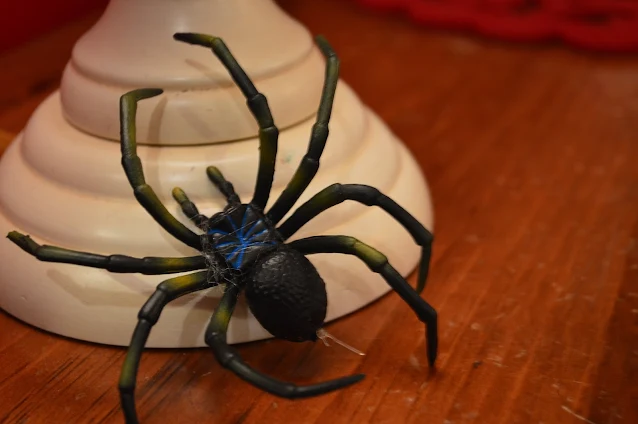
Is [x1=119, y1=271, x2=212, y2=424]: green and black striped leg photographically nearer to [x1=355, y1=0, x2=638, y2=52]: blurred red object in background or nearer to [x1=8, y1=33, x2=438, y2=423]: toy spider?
[x1=8, y1=33, x2=438, y2=423]: toy spider

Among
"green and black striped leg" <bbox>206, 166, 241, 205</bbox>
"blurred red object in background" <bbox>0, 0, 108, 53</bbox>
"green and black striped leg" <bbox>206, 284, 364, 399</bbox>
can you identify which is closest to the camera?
"green and black striped leg" <bbox>206, 284, 364, 399</bbox>

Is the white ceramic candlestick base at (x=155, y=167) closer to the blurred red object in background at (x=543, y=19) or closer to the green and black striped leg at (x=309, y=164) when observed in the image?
the green and black striped leg at (x=309, y=164)

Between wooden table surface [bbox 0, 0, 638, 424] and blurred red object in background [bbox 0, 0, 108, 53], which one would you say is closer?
wooden table surface [bbox 0, 0, 638, 424]

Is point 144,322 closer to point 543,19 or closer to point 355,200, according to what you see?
point 355,200

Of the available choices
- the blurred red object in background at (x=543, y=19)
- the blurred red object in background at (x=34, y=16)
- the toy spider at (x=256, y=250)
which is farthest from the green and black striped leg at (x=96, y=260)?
the blurred red object in background at (x=543, y=19)

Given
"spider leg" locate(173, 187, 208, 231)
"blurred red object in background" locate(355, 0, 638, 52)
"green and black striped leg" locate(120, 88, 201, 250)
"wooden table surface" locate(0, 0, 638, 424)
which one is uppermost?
"green and black striped leg" locate(120, 88, 201, 250)

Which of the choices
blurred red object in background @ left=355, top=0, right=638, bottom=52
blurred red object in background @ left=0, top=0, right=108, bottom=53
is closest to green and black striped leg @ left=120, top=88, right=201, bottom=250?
blurred red object in background @ left=0, top=0, right=108, bottom=53

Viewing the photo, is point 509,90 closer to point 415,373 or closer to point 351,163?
point 351,163

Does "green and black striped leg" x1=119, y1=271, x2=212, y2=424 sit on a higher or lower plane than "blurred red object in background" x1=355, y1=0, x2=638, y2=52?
higher
